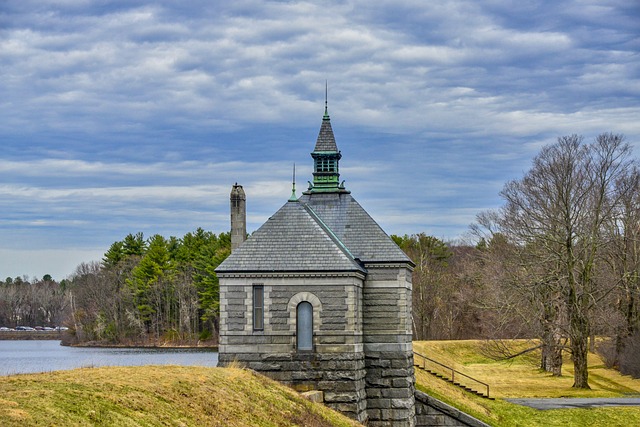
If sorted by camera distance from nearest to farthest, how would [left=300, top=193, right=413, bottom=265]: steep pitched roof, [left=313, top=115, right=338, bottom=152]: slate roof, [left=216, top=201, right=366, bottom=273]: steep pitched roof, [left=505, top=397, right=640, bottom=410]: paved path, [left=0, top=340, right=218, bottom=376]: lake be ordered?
[left=216, top=201, right=366, bottom=273]: steep pitched roof
[left=300, top=193, right=413, bottom=265]: steep pitched roof
[left=313, top=115, right=338, bottom=152]: slate roof
[left=505, top=397, right=640, bottom=410]: paved path
[left=0, top=340, right=218, bottom=376]: lake

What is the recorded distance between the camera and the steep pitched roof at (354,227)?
36.3m

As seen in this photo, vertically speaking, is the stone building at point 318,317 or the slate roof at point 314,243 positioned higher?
the slate roof at point 314,243

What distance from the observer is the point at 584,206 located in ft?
173

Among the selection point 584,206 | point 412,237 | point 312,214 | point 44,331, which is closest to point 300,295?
point 312,214

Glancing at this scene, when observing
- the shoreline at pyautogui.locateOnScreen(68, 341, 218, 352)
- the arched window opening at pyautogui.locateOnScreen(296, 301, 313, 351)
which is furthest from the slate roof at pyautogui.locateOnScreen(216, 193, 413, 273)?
the shoreline at pyautogui.locateOnScreen(68, 341, 218, 352)

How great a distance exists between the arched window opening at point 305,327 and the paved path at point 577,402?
1549 centimetres

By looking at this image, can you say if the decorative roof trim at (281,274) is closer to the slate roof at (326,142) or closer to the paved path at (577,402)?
the slate roof at (326,142)

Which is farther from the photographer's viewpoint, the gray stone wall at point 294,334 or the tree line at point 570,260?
the tree line at point 570,260

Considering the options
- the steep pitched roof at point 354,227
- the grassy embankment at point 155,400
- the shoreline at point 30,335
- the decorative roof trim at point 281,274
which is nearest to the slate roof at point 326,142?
the steep pitched roof at point 354,227

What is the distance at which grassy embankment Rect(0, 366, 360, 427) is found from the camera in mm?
18500

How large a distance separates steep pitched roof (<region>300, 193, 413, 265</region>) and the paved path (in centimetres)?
1320

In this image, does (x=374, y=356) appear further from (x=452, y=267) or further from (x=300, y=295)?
(x=452, y=267)

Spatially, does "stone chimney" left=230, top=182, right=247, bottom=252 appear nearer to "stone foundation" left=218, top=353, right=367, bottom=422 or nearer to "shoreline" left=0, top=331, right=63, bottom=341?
"stone foundation" left=218, top=353, right=367, bottom=422

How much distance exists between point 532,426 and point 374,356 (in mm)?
9207
